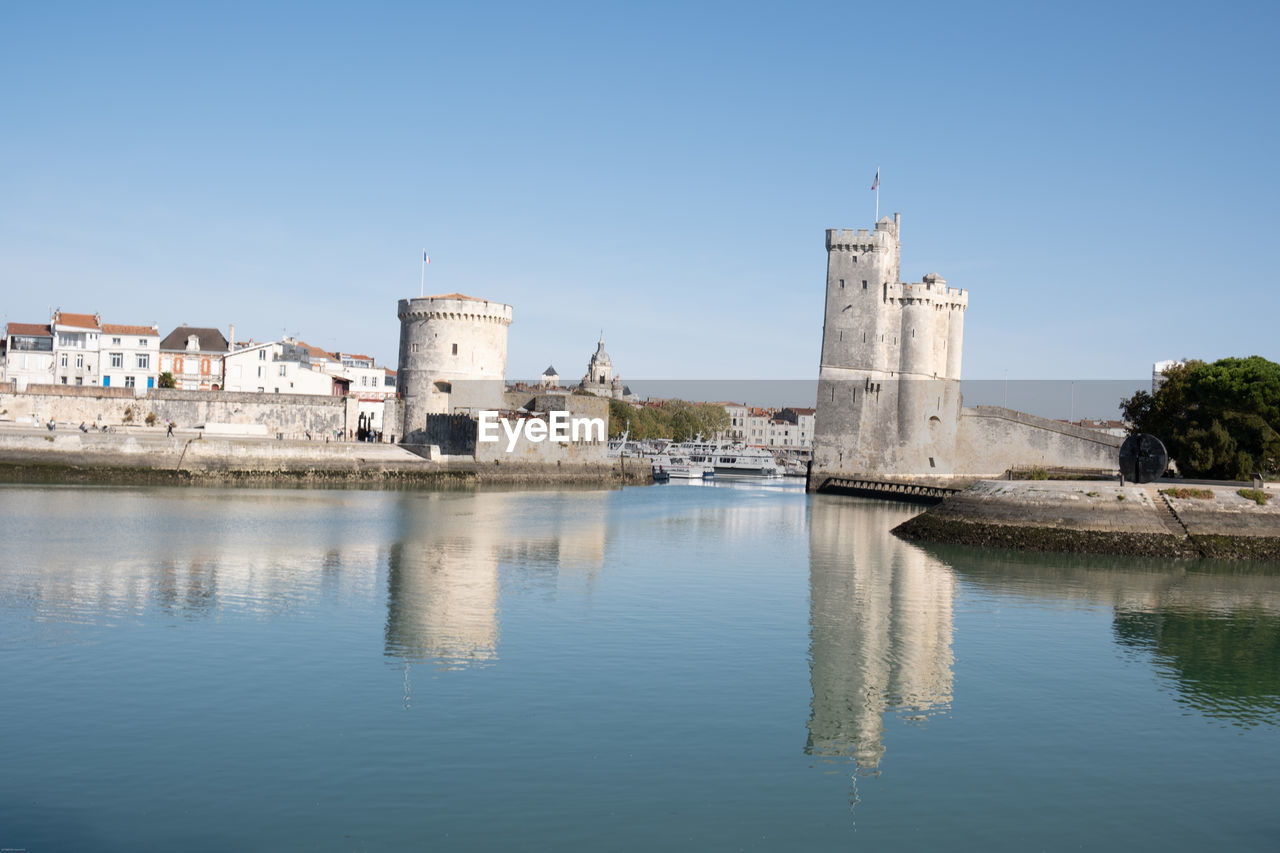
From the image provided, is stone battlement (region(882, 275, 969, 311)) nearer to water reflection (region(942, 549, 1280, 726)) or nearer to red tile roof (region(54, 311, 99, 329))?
water reflection (region(942, 549, 1280, 726))

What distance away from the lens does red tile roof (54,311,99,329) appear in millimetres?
52438

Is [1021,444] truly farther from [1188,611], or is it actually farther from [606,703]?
[606,703]

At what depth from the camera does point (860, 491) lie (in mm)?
47562

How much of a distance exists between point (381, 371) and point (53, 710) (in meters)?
60.7

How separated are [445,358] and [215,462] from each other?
42.2 ft

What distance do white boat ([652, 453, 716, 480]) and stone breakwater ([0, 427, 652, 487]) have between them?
15232 millimetres

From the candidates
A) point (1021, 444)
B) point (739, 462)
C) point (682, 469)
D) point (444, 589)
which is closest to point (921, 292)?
point (1021, 444)

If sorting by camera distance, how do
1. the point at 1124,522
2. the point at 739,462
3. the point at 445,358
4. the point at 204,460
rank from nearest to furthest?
the point at 1124,522 < the point at 204,460 < the point at 445,358 < the point at 739,462

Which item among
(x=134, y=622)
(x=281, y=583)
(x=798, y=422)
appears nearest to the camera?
(x=134, y=622)

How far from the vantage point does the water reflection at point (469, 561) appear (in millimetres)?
13000

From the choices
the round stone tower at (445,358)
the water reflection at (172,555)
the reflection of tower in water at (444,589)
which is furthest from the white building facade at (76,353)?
the reflection of tower in water at (444,589)

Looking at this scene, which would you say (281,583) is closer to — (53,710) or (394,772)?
(53,710)

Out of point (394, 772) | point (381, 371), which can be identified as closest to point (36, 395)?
point (381, 371)

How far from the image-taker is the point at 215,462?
119 feet
